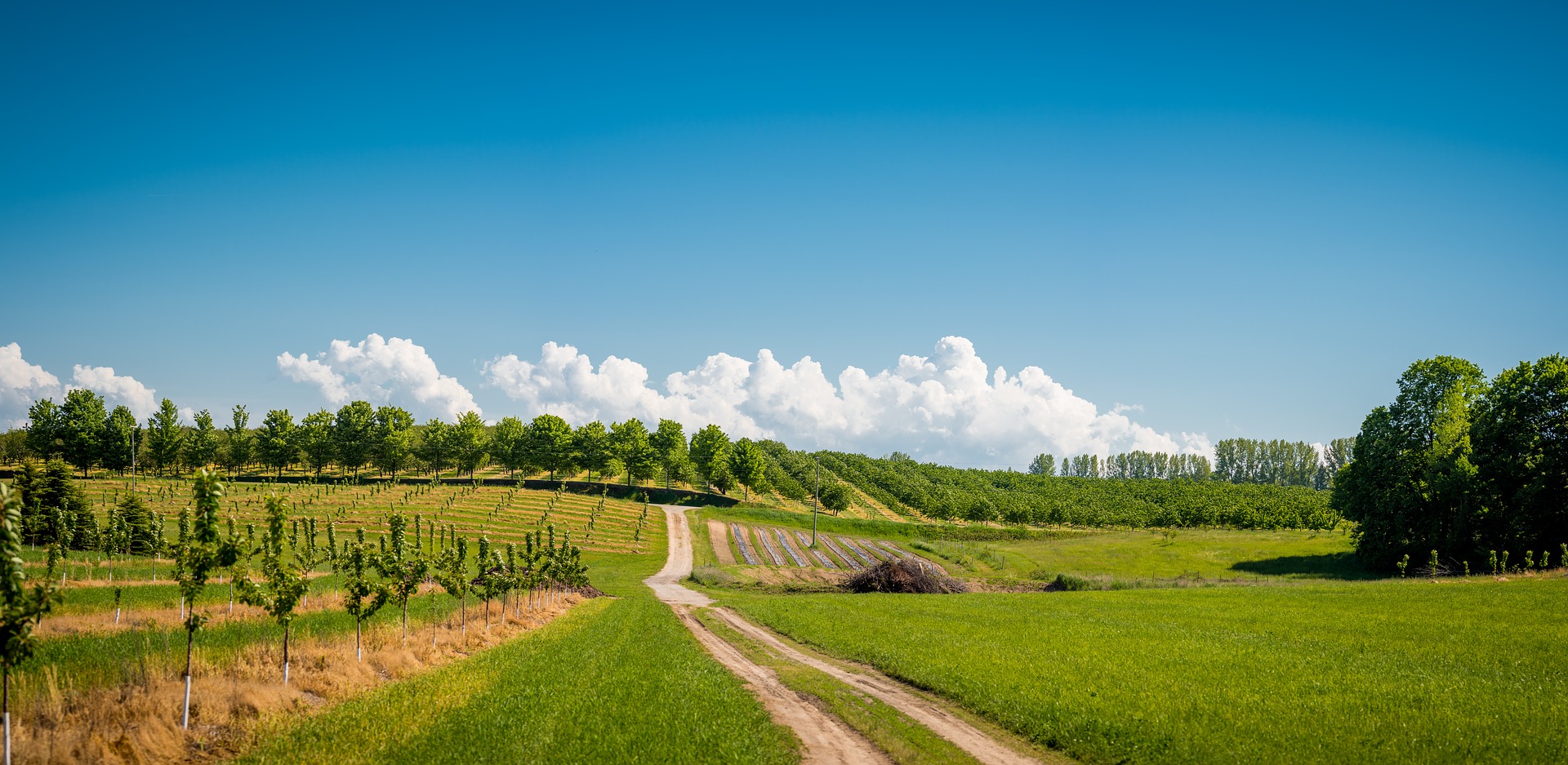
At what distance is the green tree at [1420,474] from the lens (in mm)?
55000

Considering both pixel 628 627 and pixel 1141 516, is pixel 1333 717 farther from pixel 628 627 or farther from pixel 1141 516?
pixel 1141 516

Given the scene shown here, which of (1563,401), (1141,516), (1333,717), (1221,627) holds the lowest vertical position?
(1141,516)

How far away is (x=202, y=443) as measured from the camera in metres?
138

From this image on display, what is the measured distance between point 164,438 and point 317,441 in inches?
1064

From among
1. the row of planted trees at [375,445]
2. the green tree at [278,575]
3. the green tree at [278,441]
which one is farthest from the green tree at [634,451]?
the green tree at [278,575]

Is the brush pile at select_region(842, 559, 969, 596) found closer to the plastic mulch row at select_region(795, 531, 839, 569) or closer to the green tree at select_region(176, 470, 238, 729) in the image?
the plastic mulch row at select_region(795, 531, 839, 569)

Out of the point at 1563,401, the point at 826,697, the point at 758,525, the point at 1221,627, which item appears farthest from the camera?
the point at 758,525

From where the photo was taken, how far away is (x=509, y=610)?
138 feet

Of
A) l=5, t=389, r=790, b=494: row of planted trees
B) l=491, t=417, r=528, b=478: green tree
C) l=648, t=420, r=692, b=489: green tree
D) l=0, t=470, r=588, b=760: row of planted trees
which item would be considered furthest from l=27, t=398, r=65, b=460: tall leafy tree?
l=0, t=470, r=588, b=760: row of planted trees

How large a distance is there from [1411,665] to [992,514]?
4794 inches

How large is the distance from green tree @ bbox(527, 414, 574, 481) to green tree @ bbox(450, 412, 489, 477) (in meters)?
12.1

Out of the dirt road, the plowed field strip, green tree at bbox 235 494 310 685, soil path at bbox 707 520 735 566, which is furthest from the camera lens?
soil path at bbox 707 520 735 566

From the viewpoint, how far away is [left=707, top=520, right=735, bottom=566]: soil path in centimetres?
8486

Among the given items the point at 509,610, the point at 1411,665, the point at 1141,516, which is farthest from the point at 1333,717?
the point at 1141,516
